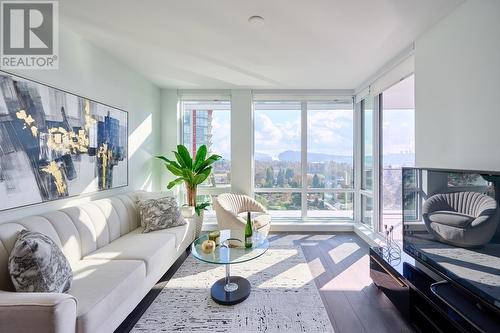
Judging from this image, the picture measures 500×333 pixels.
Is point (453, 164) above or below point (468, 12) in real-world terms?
below

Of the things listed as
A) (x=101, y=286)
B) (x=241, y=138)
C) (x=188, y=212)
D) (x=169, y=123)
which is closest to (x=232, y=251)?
(x=101, y=286)

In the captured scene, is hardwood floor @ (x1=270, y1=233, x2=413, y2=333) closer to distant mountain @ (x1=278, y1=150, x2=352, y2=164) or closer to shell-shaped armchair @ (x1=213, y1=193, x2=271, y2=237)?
shell-shaped armchair @ (x1=213, y1=193, x2=271, y2=237)

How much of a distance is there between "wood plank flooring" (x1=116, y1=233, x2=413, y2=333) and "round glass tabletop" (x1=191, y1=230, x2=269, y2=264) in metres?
0.70

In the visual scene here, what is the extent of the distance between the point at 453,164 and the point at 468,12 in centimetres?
128

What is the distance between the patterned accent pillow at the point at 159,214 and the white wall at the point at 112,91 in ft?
1.78

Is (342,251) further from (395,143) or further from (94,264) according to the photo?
(94,264)

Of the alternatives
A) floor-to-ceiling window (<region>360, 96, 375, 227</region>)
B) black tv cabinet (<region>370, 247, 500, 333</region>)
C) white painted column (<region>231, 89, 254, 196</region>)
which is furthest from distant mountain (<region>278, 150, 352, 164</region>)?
black tv cabinet (<region>370, 247, 500, 333</region>)

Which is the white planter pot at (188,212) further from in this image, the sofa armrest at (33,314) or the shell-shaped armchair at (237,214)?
the sofa armrest at (33,314)

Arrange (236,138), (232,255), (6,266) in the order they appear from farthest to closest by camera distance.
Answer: (236,138)
(232,255)
(6,266)

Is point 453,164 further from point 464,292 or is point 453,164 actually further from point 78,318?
point 78,318

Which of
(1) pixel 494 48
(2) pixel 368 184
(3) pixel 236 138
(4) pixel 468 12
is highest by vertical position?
(4) pixel 468 12

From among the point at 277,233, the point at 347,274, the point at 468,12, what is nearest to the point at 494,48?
the point at 468,12

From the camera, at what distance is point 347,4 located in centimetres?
194

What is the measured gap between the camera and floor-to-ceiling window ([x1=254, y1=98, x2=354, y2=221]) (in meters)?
4.60
